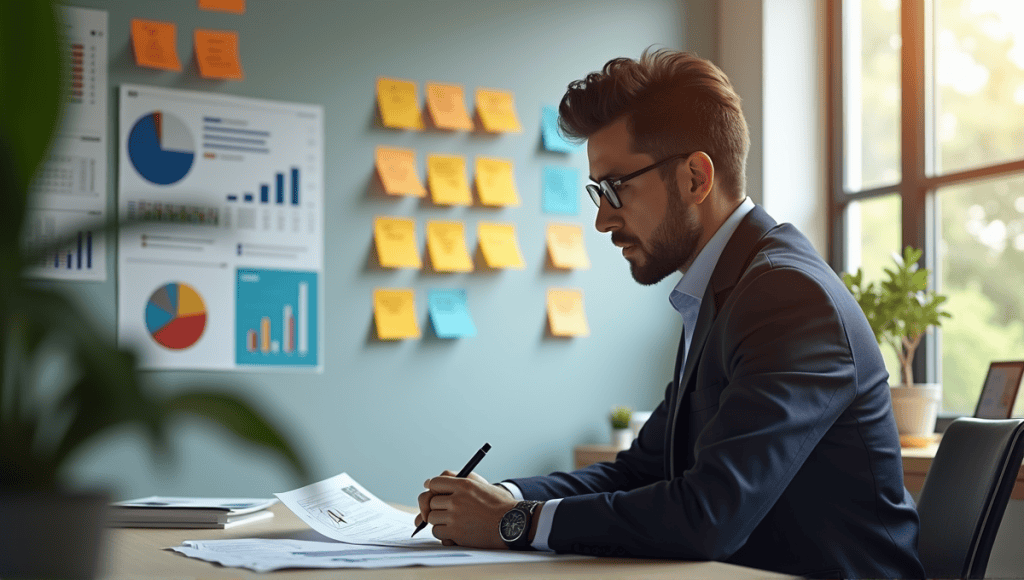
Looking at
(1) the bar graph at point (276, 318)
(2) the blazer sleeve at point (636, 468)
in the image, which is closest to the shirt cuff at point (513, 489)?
(2) the blazer sleeve at point (636, 468)

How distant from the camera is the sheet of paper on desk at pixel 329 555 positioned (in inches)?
34.0

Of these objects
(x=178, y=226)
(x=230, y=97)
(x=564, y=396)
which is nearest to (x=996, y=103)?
(x=564, y=396)

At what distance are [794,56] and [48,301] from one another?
9.42ft

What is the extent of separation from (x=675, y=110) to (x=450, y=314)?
1.31 meters

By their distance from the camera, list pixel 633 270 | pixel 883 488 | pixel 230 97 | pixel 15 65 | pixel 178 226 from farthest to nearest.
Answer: pixel 230 97
pixel 633 270
pixel 883 488
pixel 178 226
pixel 15 65

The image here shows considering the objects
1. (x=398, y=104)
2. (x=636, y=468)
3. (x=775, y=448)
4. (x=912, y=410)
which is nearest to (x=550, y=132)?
(x=398, y=104)

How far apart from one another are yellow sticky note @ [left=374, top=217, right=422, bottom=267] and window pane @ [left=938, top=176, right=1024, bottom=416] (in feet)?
4.89

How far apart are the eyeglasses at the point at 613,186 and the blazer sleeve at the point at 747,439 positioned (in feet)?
1.11

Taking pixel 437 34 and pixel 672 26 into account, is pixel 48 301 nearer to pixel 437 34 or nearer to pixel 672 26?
pixel 437 34

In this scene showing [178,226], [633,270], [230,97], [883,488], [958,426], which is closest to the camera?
[178,226]

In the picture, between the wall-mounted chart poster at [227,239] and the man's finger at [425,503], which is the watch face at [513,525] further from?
the wall-mounted chart poster at [227,239]

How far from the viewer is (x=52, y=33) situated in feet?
1.31

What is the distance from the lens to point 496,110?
2.72 metres

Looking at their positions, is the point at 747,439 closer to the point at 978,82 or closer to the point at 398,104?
the point at 398,104
